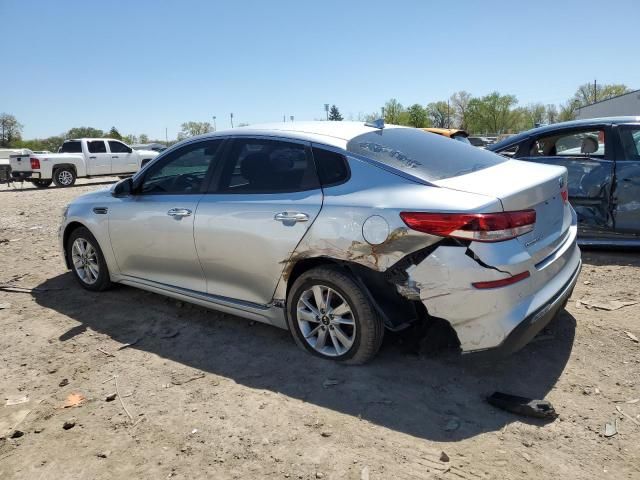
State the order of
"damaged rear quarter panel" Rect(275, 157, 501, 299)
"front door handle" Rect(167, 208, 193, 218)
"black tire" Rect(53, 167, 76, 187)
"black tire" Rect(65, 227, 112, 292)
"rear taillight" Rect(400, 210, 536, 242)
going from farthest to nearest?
"black tire" Rect(53, 167, 76, 187) → "black tire" Rect(65, 227, 112, 292) → "front door handle" Rect(167, 208, 193, 218) → "damaged rear quarter panel" Rect(275, 157, 501, 299) → "rear taillight" Rect(400, 210, 536, 242)

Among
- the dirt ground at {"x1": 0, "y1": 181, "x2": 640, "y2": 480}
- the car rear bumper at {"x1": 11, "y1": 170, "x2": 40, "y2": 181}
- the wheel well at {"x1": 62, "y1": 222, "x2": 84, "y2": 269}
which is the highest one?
the car rear bumper at {"x1": 11, "y1": 170, "x2": 40, "y2": 181}

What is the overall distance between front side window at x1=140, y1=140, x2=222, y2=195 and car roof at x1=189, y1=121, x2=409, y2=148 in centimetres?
13

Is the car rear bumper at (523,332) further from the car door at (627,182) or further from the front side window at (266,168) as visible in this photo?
the car door at (627,182)

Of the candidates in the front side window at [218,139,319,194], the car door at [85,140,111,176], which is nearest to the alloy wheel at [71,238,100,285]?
the front side window at [218,139,319,194]

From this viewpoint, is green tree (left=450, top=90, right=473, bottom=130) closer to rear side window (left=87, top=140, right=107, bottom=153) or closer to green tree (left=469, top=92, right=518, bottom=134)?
green tree (left=469, top=92, right=518, bottom=134)

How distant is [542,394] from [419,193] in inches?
55.5

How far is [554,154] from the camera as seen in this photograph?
6.30 m

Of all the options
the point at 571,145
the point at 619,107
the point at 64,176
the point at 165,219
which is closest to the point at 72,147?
the point at 64,176

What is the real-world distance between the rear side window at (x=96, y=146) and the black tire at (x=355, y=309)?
19.6m

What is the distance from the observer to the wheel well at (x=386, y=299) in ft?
10.5

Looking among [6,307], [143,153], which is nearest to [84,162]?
[143,153]

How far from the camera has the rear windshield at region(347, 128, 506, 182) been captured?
3.22 m

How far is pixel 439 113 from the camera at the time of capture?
93.7 m

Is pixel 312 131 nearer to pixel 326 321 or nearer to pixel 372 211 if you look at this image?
pixel 372 211
